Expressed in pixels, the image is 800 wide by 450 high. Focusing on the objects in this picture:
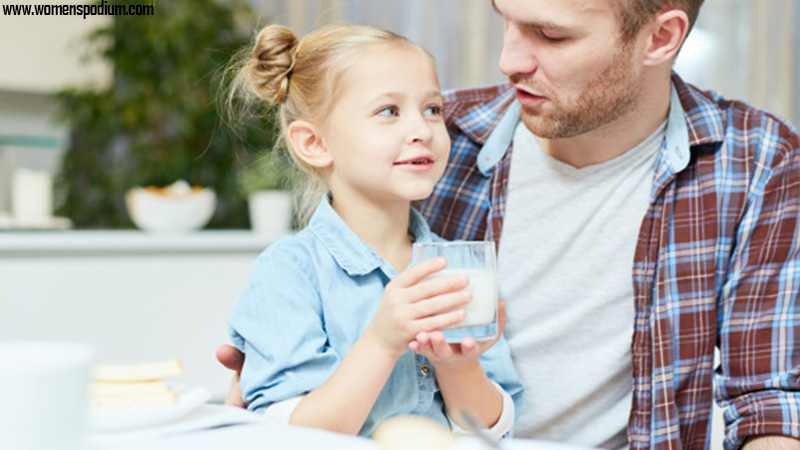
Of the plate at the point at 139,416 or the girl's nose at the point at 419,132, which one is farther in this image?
the girl's nose at the point at 419,132

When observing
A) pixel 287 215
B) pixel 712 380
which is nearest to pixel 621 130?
pixel 712 380

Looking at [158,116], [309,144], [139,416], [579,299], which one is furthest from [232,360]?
[158,116]

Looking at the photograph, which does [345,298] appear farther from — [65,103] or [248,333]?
[65,103]

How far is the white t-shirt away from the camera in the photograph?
5.11ft

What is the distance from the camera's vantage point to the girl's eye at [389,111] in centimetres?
130

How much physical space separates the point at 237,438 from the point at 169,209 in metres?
2.30

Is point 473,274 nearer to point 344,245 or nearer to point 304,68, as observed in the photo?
point 344,245

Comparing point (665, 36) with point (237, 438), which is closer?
point (237, 438)

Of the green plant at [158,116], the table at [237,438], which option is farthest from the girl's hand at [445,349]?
the green plant at [158,116]

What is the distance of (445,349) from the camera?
1.08 metres

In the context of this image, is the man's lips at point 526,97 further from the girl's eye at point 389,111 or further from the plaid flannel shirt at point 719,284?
the girl's eye at point 389,111

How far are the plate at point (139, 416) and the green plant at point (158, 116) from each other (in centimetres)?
313

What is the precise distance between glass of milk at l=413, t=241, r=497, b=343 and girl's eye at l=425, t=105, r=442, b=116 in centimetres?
33

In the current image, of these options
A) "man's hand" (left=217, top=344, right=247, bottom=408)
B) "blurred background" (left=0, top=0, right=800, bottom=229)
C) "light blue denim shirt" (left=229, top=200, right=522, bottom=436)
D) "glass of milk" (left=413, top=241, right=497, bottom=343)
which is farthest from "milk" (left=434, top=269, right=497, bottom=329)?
"blurred background" (left=0, top=0, right=800, bottom=229)
